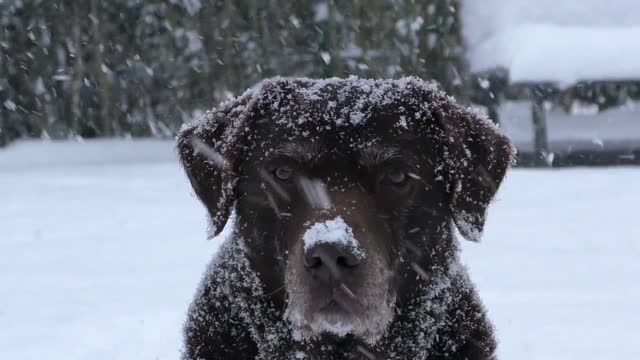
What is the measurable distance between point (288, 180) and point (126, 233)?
188 inches

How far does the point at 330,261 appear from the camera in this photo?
272cm

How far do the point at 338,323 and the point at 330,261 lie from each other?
11.3 inches

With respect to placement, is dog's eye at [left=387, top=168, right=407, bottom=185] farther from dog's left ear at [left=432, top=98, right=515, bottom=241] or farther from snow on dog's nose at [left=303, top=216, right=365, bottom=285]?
snow on dog's nose at [left=303, top=216, right=365, bottom=285]

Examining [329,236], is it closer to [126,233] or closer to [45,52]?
[126,233]

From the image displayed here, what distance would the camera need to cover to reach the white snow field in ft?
16.1

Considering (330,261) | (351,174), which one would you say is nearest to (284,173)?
(351,174)

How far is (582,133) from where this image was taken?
11.1 m

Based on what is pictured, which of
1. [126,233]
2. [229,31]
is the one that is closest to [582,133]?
[229,31]

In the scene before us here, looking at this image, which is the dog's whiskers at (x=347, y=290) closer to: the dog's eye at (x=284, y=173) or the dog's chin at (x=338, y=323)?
the dog's chin at (x=338, y=323)

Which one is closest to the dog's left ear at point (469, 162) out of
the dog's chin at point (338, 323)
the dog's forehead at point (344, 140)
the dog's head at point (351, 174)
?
the dog's head at point (351, 174)

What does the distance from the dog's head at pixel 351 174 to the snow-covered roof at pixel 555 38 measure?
22.8ft

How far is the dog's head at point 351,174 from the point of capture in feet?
9.84

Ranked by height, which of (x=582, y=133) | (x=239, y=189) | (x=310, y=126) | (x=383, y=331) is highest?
(x=310, y=126)

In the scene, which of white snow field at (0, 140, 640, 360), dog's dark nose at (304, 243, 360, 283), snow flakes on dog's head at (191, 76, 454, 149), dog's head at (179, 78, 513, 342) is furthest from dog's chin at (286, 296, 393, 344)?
white snow field at (0, 140, 640, 360)
